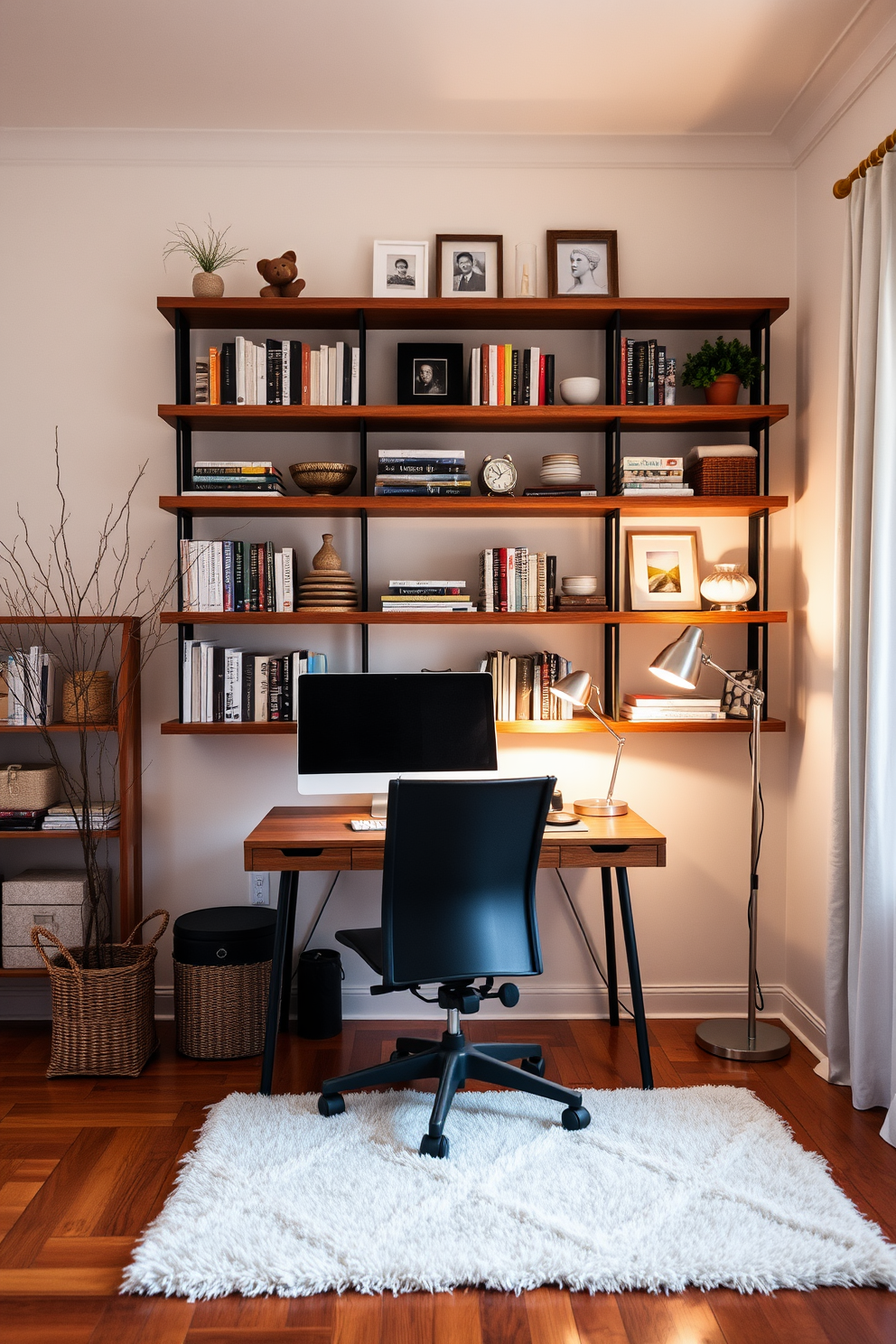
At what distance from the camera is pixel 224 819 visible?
3.34 meters

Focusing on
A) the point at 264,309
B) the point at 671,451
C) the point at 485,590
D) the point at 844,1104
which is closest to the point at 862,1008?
the point at 844,1104

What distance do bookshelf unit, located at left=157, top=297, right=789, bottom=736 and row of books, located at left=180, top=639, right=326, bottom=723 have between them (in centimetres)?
5

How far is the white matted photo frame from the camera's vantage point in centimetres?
323

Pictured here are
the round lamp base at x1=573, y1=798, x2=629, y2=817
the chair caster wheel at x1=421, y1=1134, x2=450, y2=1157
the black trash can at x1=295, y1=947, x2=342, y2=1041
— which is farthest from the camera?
the black trash can at x1=295, y1=947, x2=342, y2=1041

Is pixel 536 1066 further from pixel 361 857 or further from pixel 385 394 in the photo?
pixel 385 394

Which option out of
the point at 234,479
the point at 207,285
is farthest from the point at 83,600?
the point at 207,285

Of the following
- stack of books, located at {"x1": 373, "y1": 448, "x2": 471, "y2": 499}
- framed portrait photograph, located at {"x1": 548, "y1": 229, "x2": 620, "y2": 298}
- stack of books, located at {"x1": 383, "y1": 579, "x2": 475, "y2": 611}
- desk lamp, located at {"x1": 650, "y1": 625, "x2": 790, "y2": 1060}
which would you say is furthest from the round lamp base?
framed portrait photograph, located at {"x1": 548, "y1": 229, "x2": 620, "y2": 298}

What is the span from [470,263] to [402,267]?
0.23 metres

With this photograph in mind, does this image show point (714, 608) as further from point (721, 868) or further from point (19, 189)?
point (19, 189)

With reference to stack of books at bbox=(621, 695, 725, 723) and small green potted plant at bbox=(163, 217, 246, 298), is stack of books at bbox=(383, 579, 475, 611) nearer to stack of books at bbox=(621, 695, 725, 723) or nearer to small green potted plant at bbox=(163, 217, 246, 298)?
stack of books at bbox=(621, 695, 725, 723)

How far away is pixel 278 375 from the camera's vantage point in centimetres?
312

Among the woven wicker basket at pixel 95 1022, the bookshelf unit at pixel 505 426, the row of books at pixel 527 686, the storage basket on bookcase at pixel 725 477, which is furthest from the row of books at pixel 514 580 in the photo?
the woven wicker basket at pixel 95 1022

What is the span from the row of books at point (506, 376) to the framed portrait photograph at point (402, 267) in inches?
13.0

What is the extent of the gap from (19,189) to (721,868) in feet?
10.6
